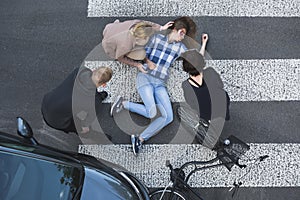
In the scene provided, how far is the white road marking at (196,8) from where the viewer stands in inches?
258

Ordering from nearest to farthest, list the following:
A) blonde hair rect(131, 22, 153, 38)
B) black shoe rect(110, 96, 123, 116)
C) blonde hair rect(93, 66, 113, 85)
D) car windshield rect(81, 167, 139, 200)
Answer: car windshield rect(81, 167, 139, 200) → blonde hair rect(93, 66, 113, 85) → blonde hair rect(131, 22, 153, 38) → black shoe rect(110, 96, 123, 116)

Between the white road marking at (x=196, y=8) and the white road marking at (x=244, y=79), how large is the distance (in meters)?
0.78

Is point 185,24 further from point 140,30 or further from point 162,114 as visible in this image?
point 162,114

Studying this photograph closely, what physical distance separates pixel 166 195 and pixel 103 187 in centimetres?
109

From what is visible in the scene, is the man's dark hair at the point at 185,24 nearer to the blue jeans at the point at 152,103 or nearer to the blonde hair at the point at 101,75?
the blue jeans at the point at 152,103

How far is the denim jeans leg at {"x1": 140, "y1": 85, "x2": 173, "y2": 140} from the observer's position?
598 centimetres

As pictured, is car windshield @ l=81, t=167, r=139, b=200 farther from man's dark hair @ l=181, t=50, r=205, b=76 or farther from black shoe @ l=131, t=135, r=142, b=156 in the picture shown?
man's dark hair @ l=181, t=50, r=205, b=76

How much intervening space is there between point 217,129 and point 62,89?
6.97 feet

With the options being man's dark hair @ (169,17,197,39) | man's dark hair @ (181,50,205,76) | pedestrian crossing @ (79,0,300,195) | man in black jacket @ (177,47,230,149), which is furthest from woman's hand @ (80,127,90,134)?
man's dark hair @ (169,17,197,39)

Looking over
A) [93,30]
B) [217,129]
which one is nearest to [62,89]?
[93,30]

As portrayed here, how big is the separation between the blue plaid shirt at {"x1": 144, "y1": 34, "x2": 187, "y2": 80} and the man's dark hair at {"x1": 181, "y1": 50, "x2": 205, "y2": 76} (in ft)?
1.71

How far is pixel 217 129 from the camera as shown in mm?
5730

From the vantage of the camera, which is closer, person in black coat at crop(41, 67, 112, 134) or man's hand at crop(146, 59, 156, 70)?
person in black coat at crop(41, 67, 112, 134)

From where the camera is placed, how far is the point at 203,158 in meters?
6.02
